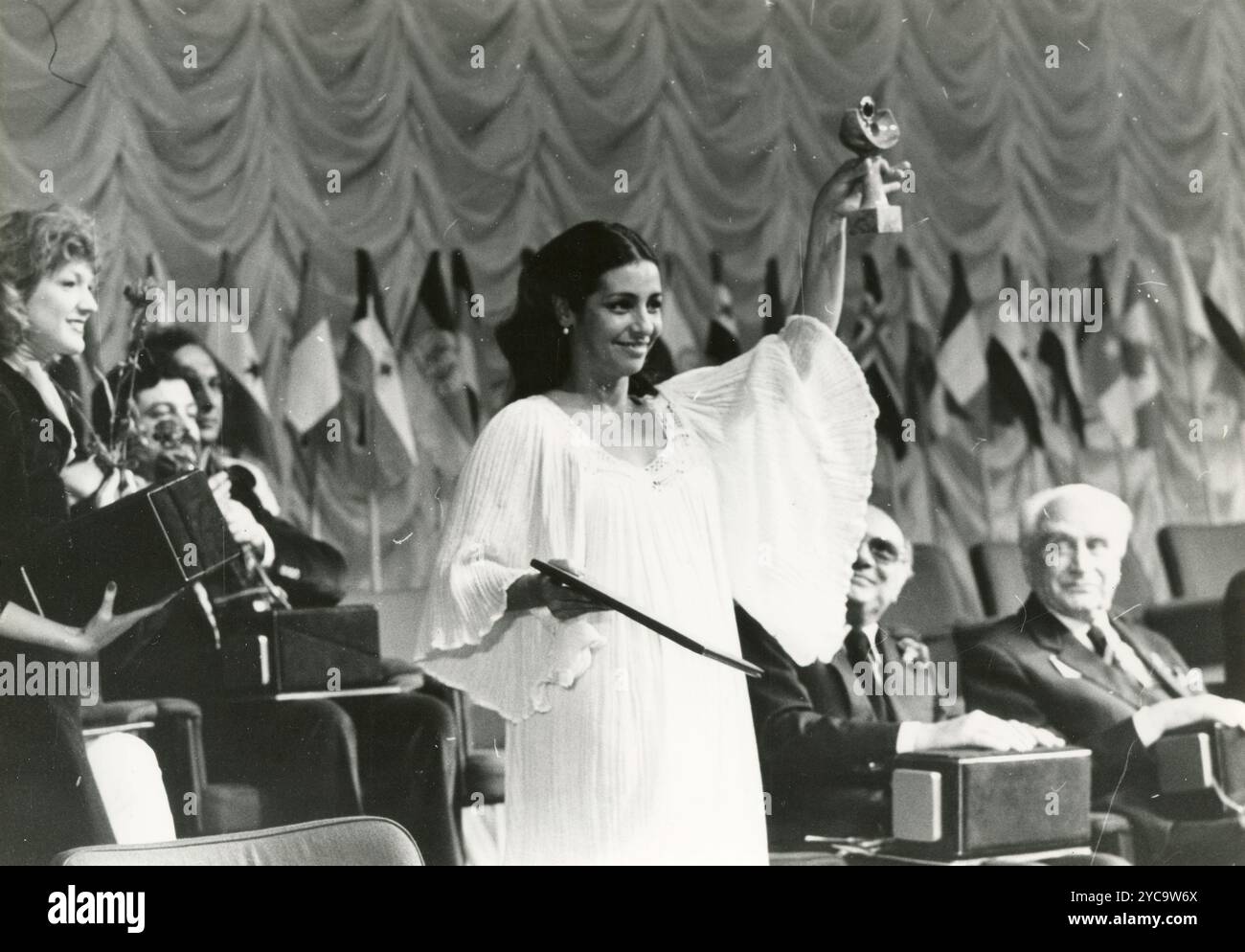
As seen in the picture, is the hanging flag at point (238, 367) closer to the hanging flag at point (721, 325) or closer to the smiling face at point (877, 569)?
the hanging flag at point (721, 325)

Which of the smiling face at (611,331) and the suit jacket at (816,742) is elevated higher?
the smiling face at (611,331)

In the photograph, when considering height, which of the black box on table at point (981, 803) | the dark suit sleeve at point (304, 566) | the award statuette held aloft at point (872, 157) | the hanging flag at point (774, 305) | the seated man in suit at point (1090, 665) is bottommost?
the black box on table at point (981, 803)

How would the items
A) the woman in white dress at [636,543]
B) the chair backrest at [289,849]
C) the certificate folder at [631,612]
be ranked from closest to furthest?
the chair backrest at [289,849]
the certificate folder at [631,612]
the woman in white dress at [636,543]

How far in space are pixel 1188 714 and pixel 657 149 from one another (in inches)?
66.4

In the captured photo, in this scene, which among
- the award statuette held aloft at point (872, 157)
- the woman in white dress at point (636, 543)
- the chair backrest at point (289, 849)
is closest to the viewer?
the chair backrest at point (289, 849)

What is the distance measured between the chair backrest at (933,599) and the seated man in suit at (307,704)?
1006mm

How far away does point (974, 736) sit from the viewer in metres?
3.20

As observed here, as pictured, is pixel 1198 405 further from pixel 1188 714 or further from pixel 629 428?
pixel 629 428

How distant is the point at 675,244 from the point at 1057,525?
1.03m

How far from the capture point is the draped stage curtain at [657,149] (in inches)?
126

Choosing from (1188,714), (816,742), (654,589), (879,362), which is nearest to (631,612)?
(654,589)

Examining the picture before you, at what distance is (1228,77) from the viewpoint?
3.36 metres

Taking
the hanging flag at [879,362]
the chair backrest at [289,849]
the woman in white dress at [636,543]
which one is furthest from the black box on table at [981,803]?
the chair backrest at [289,849]

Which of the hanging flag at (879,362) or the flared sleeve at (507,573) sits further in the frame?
the hanging flag at (879,362)
